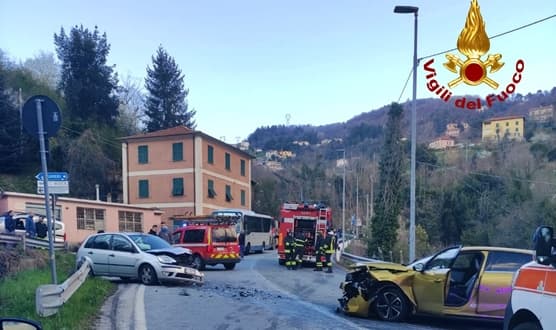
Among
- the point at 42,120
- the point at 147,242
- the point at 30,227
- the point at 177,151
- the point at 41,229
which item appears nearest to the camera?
the point at 42,120

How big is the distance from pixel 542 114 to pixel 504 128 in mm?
3413

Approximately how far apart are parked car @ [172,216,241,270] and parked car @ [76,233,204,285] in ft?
19.3

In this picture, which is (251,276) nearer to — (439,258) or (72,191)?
(439,258)

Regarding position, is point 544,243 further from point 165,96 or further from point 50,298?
point 165,96

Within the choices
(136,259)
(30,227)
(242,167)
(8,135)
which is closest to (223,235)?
(136,259)

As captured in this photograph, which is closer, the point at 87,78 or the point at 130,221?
the point at 130,221

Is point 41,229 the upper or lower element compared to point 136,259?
upper

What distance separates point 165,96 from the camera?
7381 cm

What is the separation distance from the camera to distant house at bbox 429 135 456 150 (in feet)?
116

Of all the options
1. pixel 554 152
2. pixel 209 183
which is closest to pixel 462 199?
pixel 554 152

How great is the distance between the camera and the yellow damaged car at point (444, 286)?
954 cm

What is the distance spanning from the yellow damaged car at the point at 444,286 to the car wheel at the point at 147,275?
22.0 feet

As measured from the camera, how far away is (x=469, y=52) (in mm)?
13188

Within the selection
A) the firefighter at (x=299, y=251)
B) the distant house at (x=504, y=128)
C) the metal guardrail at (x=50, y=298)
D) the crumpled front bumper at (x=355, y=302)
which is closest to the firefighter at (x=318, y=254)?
the firefighter at (x=299, y=251)
